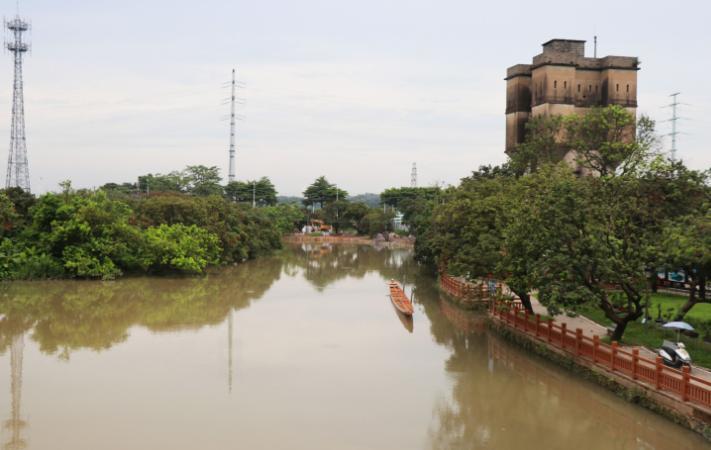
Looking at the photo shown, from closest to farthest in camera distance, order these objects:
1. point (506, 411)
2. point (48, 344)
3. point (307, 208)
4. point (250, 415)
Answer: point (250, 415), point (506, 411), point (48, 344), point (307, 208)

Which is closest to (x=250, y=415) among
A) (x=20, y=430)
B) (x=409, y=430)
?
(x=409, y=430)

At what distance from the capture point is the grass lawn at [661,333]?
584 inches

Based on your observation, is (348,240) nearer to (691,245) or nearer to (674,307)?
(674,307)

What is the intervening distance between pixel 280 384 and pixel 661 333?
10.0 metres

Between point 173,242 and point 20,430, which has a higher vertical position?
point 173,242

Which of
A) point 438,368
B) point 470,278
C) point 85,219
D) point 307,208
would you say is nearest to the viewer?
point 438,368

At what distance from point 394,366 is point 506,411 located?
387cm

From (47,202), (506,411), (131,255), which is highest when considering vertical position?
(47,202)

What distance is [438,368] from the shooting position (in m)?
17.2

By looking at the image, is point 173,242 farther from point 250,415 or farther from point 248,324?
point 250,415

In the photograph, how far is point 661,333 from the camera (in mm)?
17078

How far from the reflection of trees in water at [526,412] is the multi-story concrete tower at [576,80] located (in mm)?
24702

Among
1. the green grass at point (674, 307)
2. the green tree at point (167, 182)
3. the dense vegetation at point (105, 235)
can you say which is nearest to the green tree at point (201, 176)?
the green tree at point (167, 182)

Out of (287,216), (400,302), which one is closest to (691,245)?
(400,302)
